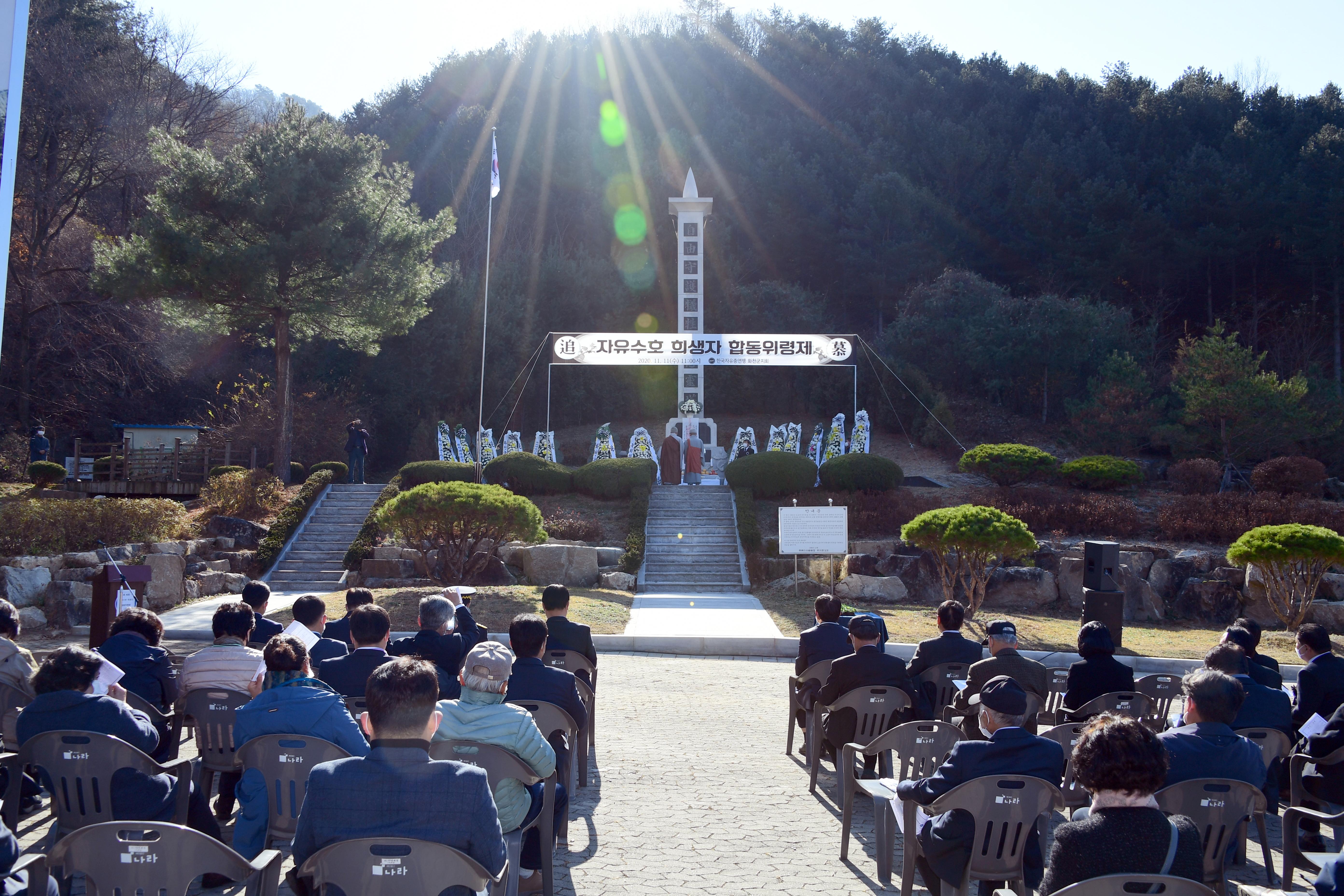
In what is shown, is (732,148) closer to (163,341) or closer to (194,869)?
(163,341)

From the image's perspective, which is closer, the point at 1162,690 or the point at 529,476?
the point at 1162,690

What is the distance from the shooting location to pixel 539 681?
15.4ft

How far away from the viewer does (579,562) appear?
622 inches

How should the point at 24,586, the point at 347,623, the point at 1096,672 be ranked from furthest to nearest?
the point at 24,586
the point at 347,623
the point at 1096,672

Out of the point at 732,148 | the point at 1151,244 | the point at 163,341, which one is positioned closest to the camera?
the point at 163,341

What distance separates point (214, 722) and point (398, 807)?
2400mm

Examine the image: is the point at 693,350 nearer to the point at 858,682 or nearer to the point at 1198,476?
the point at 1198,476

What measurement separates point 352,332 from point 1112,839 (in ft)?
74.7

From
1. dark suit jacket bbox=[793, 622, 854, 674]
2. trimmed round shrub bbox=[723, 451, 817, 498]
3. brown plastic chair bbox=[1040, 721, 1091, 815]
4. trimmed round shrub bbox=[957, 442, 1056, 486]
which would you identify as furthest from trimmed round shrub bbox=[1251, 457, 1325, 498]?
brown plastic chair bbox=[1040, 721, 1091, 815]

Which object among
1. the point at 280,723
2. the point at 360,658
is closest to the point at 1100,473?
the point at 360,658

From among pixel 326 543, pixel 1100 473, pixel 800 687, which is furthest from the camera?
pixel 1100 473

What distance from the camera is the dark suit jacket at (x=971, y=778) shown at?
3428 millimetres

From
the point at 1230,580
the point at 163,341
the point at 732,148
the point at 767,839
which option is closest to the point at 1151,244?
the point at 732,148

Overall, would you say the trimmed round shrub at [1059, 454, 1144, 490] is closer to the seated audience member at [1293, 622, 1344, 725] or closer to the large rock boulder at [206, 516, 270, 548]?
the seated audience member at [1293, 622, 1344, 725]
